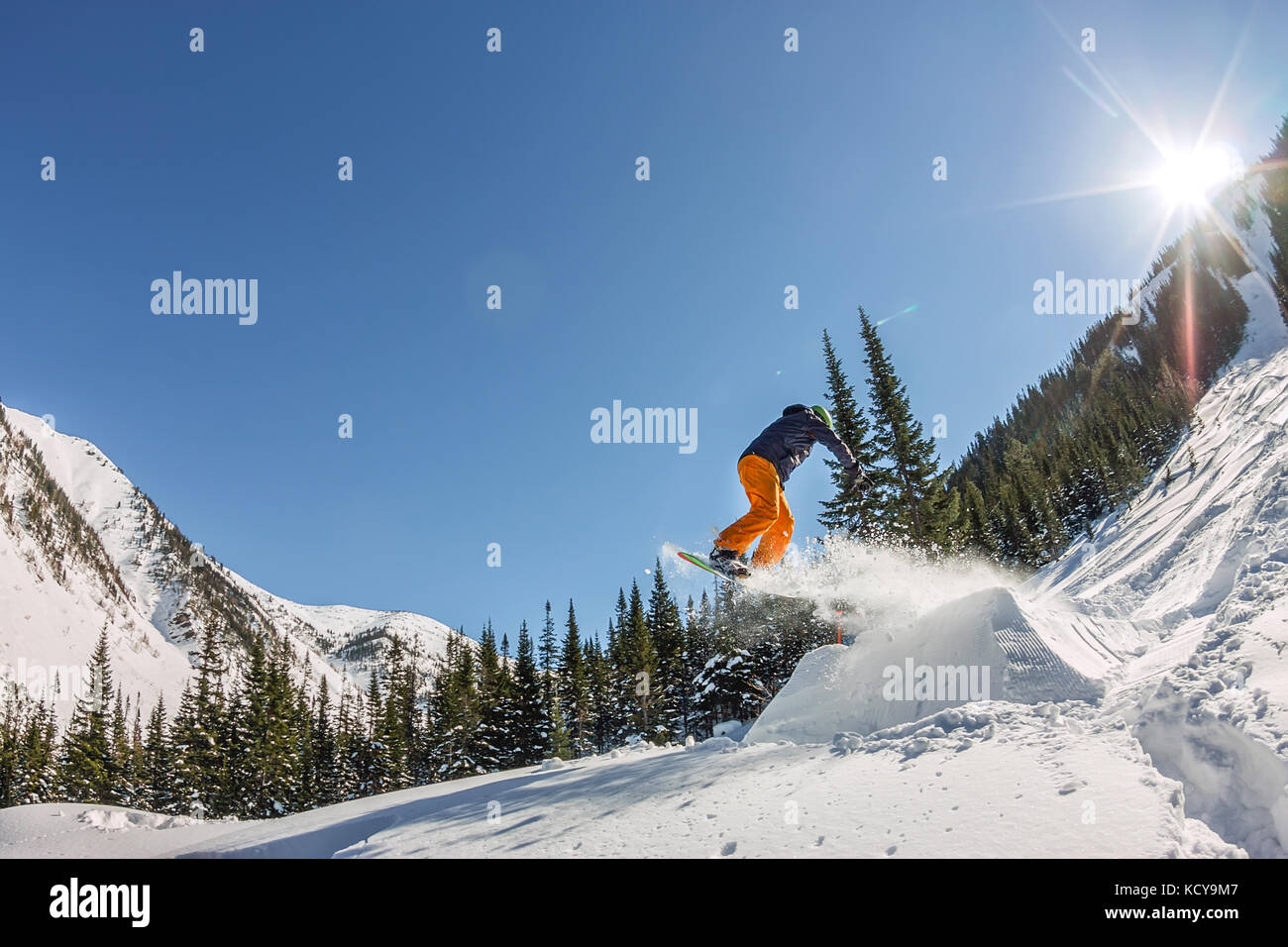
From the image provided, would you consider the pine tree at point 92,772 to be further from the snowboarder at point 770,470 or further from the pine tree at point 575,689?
the snowboarder at point 770,470

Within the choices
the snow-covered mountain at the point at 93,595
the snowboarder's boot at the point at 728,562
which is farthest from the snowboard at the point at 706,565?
the snow-covered mountain at the point at 93,595

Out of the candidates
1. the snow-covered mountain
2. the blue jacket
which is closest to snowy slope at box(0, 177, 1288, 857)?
the blue jacket

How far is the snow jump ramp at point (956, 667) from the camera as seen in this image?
6082 mm

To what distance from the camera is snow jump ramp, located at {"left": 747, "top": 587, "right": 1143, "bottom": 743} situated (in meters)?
6.08

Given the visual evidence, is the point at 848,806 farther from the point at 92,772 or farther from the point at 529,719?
the point at 92,772

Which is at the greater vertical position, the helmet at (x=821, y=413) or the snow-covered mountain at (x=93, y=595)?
the snow-covered mountain at (x=93, y=595)

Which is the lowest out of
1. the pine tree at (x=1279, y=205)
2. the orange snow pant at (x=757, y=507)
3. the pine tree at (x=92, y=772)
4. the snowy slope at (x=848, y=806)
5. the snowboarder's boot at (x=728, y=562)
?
the pine tree at (x=92, y=772)

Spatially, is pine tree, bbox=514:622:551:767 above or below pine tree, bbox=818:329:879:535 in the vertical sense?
below

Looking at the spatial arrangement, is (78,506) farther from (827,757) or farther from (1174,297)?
(1174,297)

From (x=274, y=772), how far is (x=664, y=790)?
47417 mm

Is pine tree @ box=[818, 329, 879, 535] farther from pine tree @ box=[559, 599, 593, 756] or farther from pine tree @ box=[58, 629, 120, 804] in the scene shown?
pine tree @ box=[58, 629, 120, 804]

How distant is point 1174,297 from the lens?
5226 inches

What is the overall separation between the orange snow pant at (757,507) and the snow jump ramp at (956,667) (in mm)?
2190
